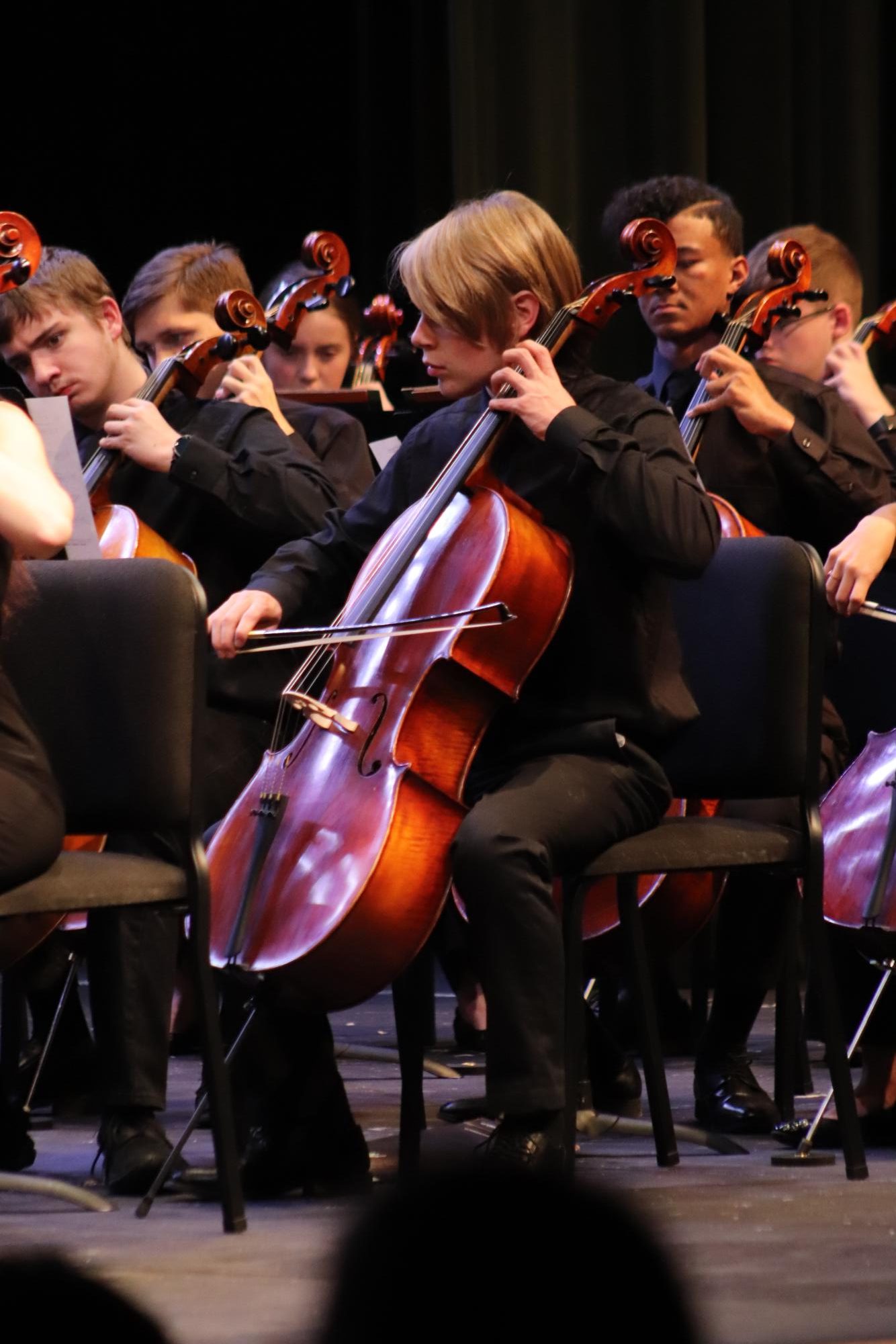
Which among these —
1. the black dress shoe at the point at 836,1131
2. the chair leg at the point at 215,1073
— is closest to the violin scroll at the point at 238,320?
the chair leg at the point at 215,1073

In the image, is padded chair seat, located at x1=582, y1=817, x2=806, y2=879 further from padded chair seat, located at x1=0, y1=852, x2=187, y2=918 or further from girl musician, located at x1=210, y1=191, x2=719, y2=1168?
padded chair seat, located at x1=0, y1=852, x2=187, y2=918

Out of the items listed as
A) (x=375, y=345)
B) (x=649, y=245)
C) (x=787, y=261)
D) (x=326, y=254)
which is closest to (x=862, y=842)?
(x=649, y=245)

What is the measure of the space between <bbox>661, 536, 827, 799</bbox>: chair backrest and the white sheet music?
0.81 metres

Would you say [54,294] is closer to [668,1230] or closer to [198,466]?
[198,466]

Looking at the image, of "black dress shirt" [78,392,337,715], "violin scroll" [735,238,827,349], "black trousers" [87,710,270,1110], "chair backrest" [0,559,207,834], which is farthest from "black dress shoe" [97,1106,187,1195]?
"violin scroll" [735,238,827,349]

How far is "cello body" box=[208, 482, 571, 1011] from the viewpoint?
6.77ft

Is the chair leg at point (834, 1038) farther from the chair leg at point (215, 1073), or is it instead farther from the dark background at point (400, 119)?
the dark background at point (400, 119)

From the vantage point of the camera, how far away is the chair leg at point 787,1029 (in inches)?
101

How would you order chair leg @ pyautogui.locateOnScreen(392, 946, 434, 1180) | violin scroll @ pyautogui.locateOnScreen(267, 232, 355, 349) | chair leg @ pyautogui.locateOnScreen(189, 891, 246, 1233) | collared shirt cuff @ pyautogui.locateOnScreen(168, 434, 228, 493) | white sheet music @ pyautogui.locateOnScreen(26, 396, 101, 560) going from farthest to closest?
1. violin scroll @ pyautogui.locateOnScreen(267, 232, 355, 349)
2. collared shirt cuff @ pyautogui.locateOnScreen(168, 434, 228, 493)
3. white sheet music @ pyautogui.locateOnScreen(26, 396, 101, 560)
4. chair leg @ pyautogui.locateOnScreen(392, 946, 434, 1180)
5. chair leg @ pyautogui.locateOnScreen(189, 891, 246, 1233)

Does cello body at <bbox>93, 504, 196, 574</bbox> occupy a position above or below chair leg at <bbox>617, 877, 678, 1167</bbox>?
above

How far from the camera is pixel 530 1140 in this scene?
2.09 m

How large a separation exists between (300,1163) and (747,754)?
719 mm

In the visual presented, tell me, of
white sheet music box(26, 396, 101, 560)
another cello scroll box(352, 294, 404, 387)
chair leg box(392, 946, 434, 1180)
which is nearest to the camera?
chair leg box(392, 946, 434, 1180)

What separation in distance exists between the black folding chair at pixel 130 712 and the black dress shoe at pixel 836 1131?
776 mm
